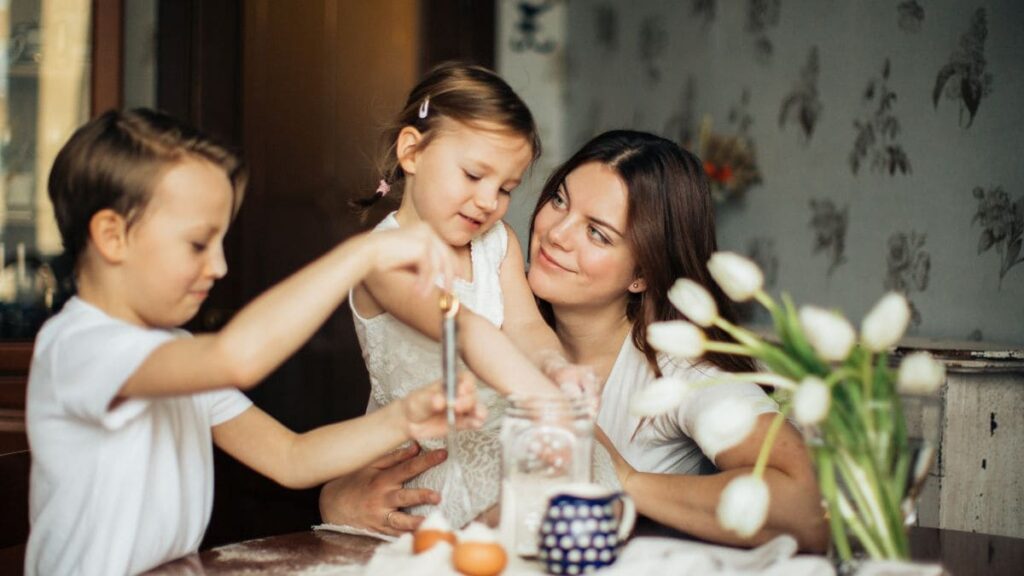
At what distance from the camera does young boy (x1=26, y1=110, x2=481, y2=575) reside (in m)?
1.15

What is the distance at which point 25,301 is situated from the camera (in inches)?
108

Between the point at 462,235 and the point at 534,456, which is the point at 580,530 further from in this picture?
the point at 462,235

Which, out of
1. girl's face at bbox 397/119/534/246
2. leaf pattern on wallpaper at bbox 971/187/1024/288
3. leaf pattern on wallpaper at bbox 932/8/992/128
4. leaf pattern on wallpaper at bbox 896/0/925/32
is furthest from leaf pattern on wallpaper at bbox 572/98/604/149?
girl's face at bbox 397/119/534/246

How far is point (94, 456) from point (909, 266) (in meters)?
2.25

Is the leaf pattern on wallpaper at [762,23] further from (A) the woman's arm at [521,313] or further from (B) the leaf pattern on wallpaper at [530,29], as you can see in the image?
(A) the woman's arm at [521,313]

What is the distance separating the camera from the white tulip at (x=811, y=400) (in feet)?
3.12

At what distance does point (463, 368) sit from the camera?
5.52ft

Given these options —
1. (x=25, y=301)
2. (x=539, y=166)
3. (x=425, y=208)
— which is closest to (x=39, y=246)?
(x=25, y=301)

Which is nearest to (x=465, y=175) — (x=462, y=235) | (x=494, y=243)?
(x=462, y=235)

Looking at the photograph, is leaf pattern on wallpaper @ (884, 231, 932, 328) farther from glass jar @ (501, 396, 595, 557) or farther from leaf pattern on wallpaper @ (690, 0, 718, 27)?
glass jar @ (501, 396, 595, 557)

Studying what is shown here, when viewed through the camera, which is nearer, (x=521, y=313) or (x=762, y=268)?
(x=521, y=313)

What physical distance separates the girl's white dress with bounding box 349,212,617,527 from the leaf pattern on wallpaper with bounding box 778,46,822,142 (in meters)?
1.58

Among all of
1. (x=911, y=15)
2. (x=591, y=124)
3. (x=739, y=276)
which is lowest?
(x=739, y=276)

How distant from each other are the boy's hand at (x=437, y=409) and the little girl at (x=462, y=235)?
274 mm
